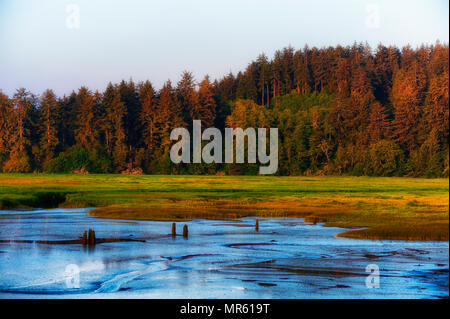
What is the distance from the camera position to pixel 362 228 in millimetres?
49938

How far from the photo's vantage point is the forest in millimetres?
141125

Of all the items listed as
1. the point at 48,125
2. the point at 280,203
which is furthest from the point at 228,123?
the point at 280,203

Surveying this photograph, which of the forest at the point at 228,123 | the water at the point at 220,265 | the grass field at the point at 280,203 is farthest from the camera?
the forest at the point at 228,123

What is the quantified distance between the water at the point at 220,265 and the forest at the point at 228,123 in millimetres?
93753

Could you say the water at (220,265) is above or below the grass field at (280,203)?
below

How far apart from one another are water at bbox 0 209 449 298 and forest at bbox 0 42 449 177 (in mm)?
93753

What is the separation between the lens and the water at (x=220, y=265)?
28.8 m

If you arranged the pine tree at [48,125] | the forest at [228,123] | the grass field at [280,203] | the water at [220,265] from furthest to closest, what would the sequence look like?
1. the pine tree at [48,125]
2. the forest at [228,123]
3. the grass field at [280,203]
4. the water at [220,265]

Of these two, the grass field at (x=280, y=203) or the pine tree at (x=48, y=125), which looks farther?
the pine tree at (x=48, y=125)

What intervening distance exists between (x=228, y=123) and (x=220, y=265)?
12894cm

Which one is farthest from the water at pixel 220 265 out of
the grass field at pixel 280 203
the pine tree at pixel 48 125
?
the pine tree at pixel 48 125

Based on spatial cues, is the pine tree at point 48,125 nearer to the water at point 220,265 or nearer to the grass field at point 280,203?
the grass field at point 280,203

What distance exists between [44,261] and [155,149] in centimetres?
12956

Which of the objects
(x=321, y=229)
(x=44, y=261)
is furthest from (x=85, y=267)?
(x=321, y=229)
